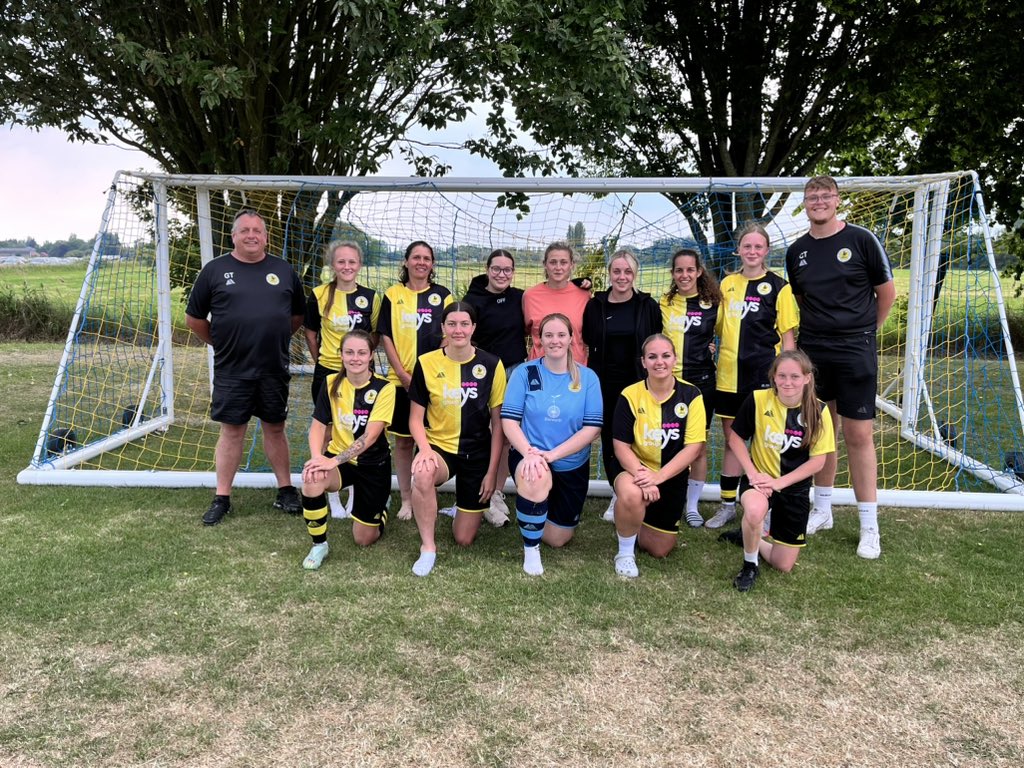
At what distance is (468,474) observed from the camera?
3.66m

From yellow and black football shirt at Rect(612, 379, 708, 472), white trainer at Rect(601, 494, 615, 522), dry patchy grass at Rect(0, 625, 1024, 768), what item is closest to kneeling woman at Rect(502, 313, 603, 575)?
yellow and black football shirt at Rect(612, 379, 708, 472)

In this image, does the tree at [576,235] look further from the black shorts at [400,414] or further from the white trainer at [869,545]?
the white trainer at [869,545]

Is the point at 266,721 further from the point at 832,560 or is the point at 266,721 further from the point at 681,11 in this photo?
the point at 681,11

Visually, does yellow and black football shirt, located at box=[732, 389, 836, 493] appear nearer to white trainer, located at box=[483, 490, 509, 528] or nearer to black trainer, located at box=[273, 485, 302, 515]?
white trainer, located at box=[483, 490, 509, 528]

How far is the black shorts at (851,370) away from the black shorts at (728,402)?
425mm

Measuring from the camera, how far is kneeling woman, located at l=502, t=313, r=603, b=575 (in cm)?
343

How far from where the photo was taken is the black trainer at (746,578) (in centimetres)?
325

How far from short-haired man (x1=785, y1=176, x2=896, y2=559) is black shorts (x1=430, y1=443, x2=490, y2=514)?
5.96 ft

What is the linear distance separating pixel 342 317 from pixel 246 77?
11.2 ft

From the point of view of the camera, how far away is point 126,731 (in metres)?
2.21

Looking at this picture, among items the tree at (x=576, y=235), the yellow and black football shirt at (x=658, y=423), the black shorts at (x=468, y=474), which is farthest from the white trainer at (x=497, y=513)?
the tree at (x=576, y=235)

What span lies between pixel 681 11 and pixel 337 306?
9.03 m

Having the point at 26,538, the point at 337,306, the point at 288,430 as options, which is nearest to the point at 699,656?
the point at 337,306

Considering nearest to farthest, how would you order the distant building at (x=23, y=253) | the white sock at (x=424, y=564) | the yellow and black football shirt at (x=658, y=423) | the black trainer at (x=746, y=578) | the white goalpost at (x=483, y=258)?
the black trainer at (x=746, y=578) → the white sock at (x=424, y=564) → the yellow and black football shirt at (x=658, y=423) → the white goalpost at (x=483, y=258) → the distant building at (x=23, y=253)
